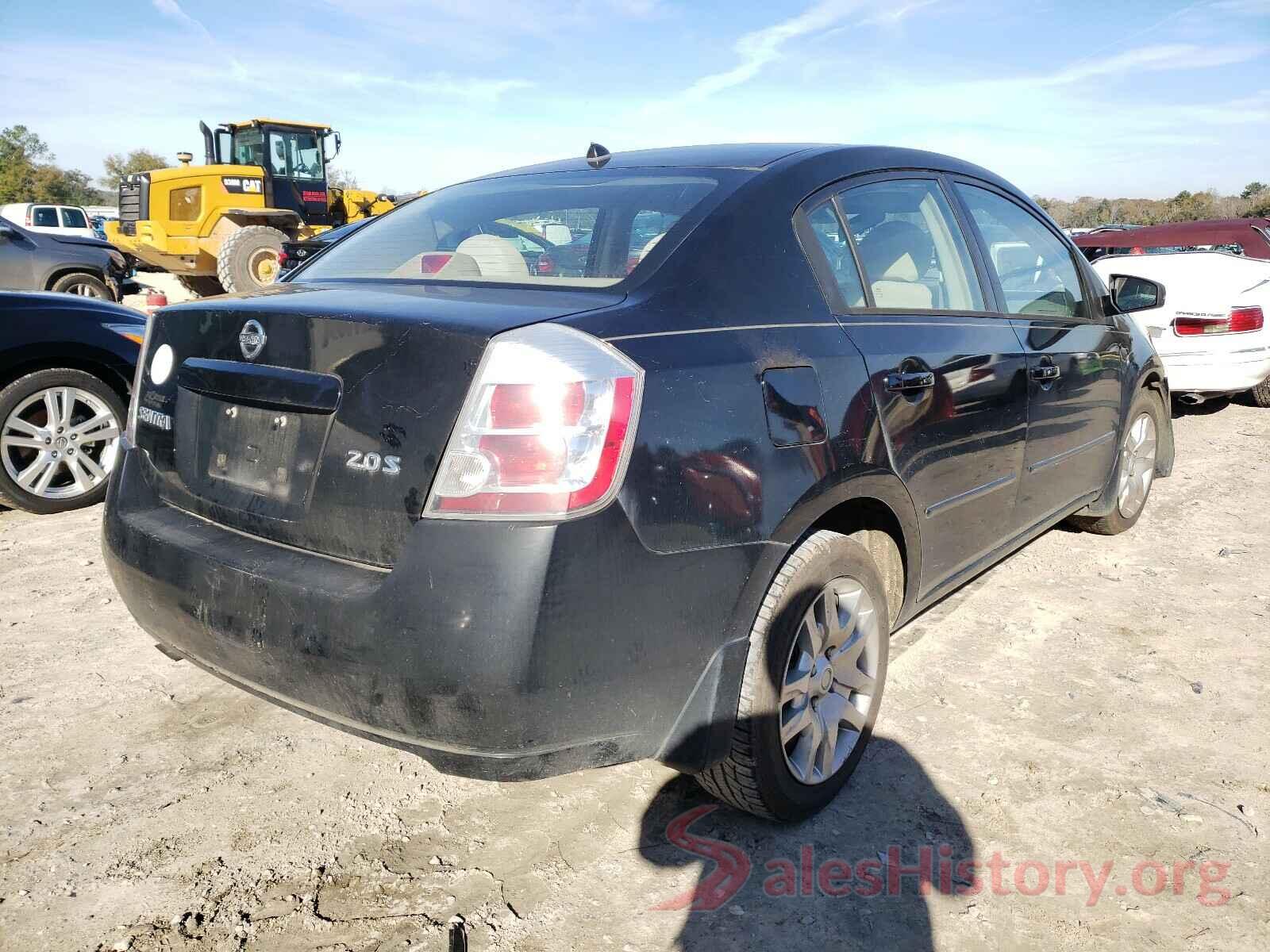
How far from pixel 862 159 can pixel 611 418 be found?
150 cm

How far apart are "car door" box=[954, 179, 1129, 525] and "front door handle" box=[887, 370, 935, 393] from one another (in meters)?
0.77

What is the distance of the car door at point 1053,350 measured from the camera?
335 centimetres

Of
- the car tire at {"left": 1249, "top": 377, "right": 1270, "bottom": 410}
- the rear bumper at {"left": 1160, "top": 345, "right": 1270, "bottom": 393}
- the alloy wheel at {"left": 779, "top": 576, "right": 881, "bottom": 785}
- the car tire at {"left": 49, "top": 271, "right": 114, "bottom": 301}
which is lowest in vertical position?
the alloy wheel at {"left": 779, "top": 576, "right": 881, "bottom": 785}

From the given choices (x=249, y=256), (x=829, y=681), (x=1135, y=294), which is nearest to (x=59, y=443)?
(x=829, y=681)

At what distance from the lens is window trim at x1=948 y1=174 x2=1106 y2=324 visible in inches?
129

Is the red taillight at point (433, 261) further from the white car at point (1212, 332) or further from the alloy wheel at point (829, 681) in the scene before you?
the white car at point (1212, 332)

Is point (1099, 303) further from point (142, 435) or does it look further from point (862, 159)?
point (142, 435)

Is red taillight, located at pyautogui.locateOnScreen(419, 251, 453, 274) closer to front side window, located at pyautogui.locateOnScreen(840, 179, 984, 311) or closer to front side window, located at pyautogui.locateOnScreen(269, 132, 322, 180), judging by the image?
front side window, located at pyautogui.locateOnScreen(840, 179, 984, 311)

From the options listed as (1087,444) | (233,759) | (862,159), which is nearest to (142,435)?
(233,759)

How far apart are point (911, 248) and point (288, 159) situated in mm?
15441

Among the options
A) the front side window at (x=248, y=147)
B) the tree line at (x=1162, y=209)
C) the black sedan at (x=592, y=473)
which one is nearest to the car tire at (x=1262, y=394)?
the black sedan at (x=592, y=473)

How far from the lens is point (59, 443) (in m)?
4.98

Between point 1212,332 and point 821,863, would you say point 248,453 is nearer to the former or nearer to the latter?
point 821,863

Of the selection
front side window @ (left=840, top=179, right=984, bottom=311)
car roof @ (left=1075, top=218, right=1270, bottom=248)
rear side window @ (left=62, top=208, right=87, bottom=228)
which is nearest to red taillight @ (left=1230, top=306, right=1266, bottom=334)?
car roof @ (left=1075, top=218, right=1270, bottom=248)
